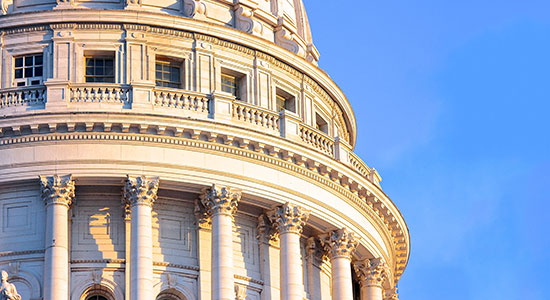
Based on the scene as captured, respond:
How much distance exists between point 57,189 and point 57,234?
154 centimetres

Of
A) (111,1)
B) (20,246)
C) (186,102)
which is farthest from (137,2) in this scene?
(20,246)

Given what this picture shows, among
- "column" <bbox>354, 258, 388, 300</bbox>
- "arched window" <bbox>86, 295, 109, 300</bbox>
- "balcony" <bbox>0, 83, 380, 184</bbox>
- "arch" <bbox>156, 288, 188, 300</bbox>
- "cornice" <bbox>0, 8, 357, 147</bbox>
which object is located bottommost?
"arched window" <bbox>86, 295, 109, 300</bbox>

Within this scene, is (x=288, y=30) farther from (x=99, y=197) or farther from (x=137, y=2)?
(x=99, y=197)

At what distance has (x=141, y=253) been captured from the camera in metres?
61.7

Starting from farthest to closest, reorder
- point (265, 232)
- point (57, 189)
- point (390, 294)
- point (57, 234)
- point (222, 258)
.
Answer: point (390, 294) < point (265, 232) < point (222, 258) < point (57, 189) < point (57, 234)

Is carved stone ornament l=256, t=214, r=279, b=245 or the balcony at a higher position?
the balcony

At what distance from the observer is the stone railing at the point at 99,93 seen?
6419 cm

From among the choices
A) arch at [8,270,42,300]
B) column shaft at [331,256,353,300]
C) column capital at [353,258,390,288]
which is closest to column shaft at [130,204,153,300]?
arch at [8,270,42,300]

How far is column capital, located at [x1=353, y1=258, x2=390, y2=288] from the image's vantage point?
6956 centimetres

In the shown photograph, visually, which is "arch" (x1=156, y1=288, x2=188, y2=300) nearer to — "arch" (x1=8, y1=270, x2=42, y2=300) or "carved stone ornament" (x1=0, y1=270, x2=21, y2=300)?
"arch" (x1=8, y1=270, x2=42, y2=300)

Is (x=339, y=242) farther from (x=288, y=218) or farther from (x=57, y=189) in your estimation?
(x=57, y=189)

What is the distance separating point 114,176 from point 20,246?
3880 mm

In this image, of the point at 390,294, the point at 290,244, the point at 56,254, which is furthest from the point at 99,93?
the point at 390,294

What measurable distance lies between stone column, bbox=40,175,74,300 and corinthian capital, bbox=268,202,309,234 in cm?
724
